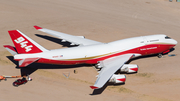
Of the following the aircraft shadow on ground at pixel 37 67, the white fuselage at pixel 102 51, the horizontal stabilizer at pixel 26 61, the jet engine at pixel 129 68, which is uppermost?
the white fuselage at pixel 102 51

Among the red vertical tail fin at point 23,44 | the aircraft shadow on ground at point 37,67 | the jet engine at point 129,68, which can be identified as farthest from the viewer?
the aircraft shadow on ground at point 37,67

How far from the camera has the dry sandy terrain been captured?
3531cm

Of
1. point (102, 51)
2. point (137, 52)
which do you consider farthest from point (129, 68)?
point (102, 51)

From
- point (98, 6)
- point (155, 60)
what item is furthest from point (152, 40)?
point (98, 6)

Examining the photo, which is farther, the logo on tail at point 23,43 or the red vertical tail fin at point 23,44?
the logo on tail at point 23,43

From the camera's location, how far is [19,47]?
36781 millimetres

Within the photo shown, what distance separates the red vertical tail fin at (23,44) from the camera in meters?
36.2

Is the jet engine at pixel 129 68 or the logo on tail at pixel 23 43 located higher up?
the logo on tail at pixel 23 43

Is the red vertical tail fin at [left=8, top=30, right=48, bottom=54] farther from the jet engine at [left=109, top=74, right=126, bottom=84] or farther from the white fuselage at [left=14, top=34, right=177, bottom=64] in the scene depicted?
the jet engine at [left=109, top=74, right=126, bottom=84]

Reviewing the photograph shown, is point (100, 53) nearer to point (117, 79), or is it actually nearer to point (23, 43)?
point (117, 79)

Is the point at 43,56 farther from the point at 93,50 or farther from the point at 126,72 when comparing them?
the point at 126,72

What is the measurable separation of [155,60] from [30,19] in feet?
123

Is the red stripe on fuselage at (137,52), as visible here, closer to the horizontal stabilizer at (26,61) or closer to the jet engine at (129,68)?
the horizontal stabilizer at (26,61)

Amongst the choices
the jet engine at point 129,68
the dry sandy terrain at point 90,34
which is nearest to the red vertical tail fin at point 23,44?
the dry sandy terrain at point 90,34
